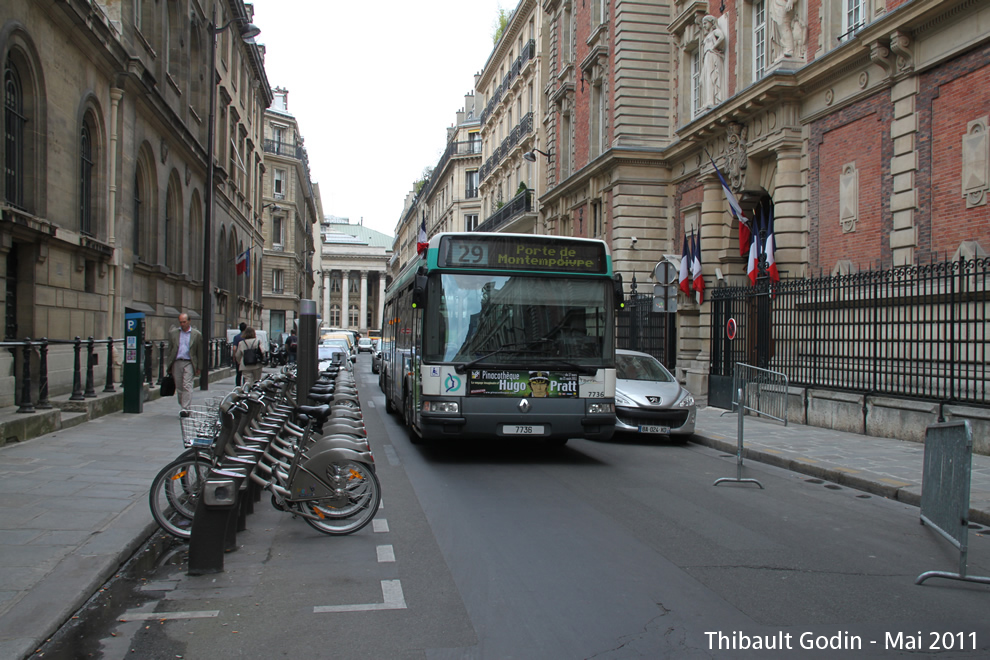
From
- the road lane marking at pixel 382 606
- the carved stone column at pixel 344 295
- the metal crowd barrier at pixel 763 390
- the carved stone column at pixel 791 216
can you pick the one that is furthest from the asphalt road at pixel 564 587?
the carved stone column at pixel 344 295

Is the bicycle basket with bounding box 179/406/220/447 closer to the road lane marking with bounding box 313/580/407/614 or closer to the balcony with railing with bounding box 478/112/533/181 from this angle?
the road lane marking with bounding box 313/580/407/614

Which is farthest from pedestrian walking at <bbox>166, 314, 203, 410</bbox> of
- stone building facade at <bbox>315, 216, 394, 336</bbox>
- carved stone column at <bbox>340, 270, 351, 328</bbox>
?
carved stone column at <bbox>340, 270, 351, 328</bbox>

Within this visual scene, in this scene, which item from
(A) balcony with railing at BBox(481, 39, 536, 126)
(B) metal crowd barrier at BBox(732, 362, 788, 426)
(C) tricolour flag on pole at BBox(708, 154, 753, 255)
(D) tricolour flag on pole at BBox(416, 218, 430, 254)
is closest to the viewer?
(D) tricolour flag on pole at BBox(416, 218, 430, 254)

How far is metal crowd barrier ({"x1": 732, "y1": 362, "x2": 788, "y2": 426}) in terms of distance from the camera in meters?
15.6

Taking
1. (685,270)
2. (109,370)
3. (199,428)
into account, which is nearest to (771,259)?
(685,270)

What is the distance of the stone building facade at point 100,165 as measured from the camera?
13.5 metres

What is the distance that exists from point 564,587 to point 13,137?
41.8ft

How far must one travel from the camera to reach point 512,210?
44.3m

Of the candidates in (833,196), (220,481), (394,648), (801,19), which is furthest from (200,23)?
(394,648)

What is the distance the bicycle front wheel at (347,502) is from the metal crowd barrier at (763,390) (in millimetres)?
10019

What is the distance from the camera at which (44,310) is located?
14.0 m

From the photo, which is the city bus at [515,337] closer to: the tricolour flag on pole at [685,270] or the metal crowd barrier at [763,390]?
the metal crowd barrier at [763,390]

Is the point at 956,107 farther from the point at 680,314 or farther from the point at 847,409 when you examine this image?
the point at 680,314

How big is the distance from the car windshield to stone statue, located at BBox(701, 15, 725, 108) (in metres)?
11.3
